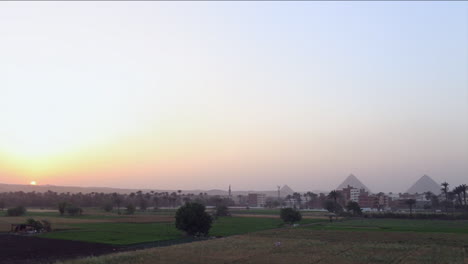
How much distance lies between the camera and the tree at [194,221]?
7225cm

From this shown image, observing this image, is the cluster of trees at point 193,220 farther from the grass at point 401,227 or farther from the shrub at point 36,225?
the grass at point 401,227

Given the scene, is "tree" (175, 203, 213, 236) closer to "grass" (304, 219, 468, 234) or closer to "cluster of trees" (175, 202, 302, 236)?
"cluster of trees" (175, 202, 302, 236)

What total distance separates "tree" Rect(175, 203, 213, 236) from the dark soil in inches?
708

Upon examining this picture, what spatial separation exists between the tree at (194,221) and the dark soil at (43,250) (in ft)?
→ 59.0

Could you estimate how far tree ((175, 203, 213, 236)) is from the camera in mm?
72250

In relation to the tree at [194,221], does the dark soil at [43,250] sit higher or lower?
lower

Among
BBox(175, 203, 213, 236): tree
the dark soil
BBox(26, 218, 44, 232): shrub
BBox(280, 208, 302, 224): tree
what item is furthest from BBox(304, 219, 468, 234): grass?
BBox(26, 218, 44, 232): shrub

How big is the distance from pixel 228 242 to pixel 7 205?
165m

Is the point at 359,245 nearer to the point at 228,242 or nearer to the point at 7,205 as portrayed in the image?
the point at 228,242

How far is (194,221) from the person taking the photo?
72.3 metres

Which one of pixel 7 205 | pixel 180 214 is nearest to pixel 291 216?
pixel 180 214

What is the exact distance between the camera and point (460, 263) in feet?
128

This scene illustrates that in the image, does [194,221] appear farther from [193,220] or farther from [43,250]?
[43,250]

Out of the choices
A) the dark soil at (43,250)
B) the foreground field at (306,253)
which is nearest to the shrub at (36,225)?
the dark soil at (43,250)
